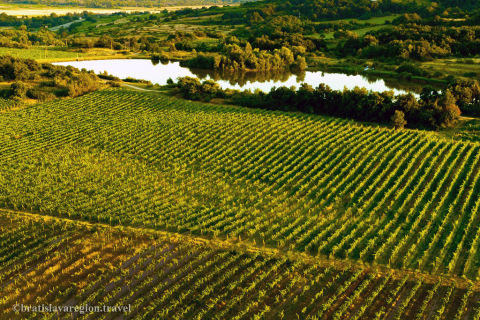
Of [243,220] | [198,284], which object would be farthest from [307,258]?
[198,284]

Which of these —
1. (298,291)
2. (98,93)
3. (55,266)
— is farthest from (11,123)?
(298,291)

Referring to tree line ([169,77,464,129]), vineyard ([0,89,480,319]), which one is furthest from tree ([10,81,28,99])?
tree line ([169,77,464,129])

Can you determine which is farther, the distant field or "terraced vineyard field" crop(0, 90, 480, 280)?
the distant field

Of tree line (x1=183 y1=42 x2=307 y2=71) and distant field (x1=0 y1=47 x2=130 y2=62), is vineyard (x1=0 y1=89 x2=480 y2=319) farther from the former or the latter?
distant field (x1=0 y1=47 x2=130 y2=62)

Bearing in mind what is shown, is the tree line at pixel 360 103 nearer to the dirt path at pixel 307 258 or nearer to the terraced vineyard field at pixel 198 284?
the dirt path at pixel 307 258

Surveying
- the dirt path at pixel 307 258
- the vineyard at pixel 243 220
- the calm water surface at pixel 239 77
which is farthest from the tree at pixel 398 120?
the dirt path at pixel 307 258

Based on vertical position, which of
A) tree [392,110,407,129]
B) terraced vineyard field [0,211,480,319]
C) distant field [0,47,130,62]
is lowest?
terraced vineyard field [0,211,480,319]

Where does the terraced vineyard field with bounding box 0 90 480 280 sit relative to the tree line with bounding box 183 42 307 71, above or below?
below
